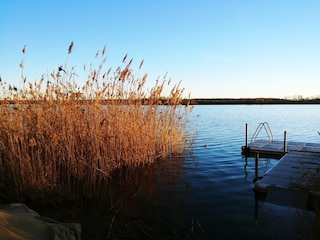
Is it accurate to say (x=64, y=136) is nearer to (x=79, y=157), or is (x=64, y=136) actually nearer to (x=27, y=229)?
(x=79, y=157)

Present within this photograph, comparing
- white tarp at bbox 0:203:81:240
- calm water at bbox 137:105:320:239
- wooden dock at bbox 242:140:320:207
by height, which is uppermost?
white tarp at bbox 0:203:81:240

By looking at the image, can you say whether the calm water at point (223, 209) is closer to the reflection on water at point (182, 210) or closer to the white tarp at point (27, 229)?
the reflection on water at point (182, 210)

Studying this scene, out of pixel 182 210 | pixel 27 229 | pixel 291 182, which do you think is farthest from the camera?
pixel 291 182

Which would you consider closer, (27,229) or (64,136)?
(27,229)

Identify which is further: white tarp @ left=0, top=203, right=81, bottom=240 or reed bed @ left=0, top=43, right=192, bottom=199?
reed bed @ left=0, top=43, right=192, bottom=199

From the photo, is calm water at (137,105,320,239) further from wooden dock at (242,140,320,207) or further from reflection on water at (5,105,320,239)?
wooden dock at (242,140,320,207)

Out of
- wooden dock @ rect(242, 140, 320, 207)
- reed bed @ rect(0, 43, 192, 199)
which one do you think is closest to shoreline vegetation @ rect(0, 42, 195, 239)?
reed bed @ rect(0, 43, 192, 199)

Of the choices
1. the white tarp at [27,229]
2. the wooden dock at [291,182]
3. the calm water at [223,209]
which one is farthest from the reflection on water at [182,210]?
the white tarp at [27,229]

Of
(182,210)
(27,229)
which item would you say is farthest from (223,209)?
(27,229)

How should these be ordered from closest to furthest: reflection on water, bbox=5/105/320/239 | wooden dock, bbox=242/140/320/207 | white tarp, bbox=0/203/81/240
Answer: white tarp, bbox=0/203/81/240 → reflection on water, bbox=5/105/320/239 → wooden dock, bbox=242/140/320/207

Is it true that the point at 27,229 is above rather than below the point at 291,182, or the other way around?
above

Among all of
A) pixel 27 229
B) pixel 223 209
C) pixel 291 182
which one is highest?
pixel 27 229

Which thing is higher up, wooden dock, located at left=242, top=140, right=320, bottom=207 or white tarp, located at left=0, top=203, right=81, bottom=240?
white tarp, located at left=0, top=203, right=81, bottom=240

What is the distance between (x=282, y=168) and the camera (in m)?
6.06
